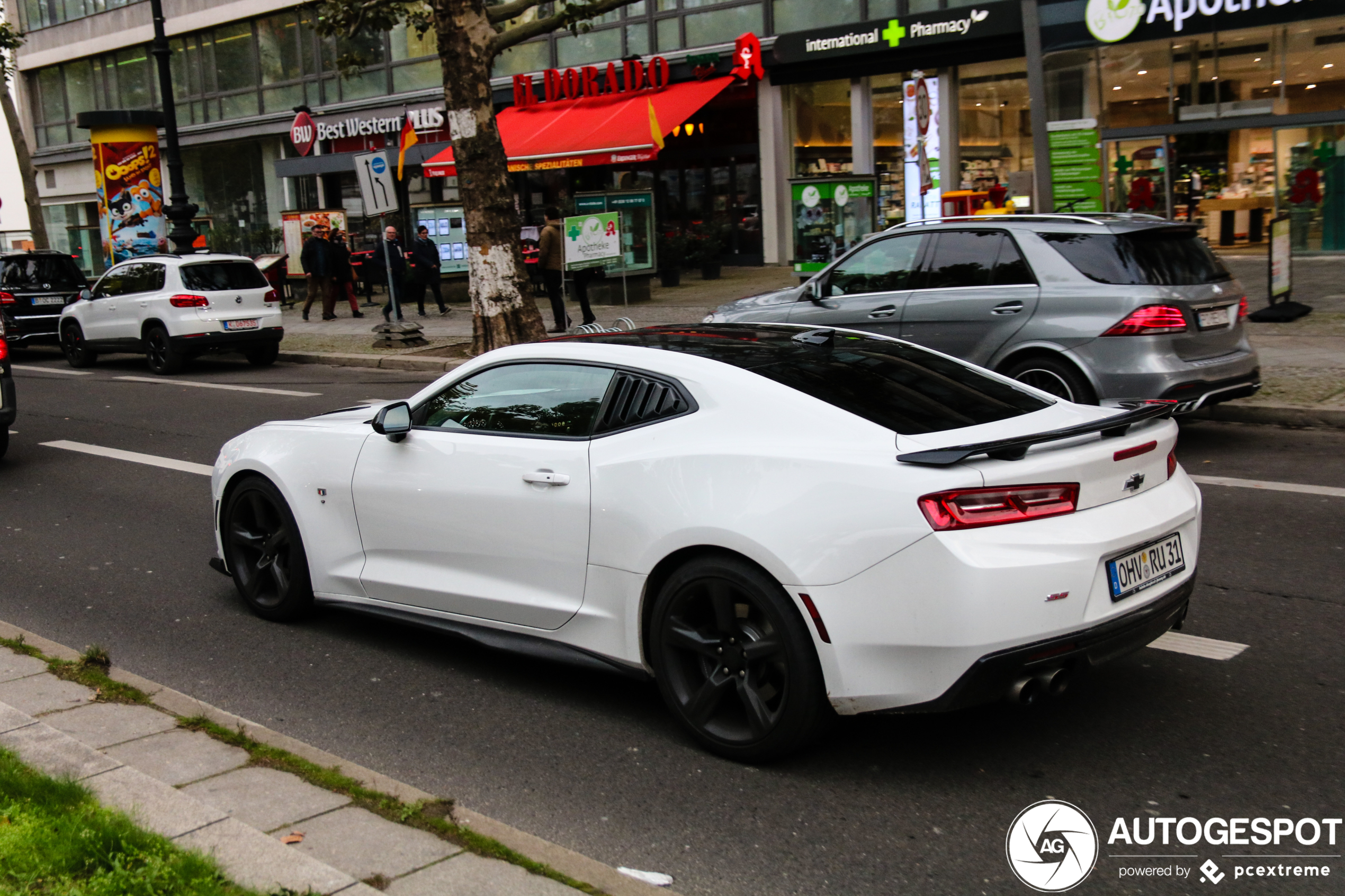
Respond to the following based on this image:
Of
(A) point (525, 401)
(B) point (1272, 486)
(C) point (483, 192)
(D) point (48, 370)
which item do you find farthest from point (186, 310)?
(B) point (1272, 486)

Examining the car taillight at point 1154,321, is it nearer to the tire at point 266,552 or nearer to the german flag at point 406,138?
the tire at point 266,552

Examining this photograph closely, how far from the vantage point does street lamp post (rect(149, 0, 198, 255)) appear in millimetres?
23656

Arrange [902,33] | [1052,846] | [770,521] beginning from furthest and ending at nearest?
[902,33], [770,521], [1052,846]

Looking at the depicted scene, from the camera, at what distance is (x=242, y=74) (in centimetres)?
3744

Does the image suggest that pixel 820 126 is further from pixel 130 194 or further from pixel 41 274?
pixel 130 194

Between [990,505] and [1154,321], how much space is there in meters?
5.59

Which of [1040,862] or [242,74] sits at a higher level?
[242,74]

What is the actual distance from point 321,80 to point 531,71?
819 centimetres

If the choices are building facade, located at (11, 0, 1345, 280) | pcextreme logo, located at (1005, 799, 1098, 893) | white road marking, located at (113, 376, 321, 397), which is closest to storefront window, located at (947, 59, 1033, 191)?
building facade, located at (11, 0, 1345, 280)

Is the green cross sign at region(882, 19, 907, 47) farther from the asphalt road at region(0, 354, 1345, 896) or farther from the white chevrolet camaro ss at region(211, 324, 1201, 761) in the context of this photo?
the white chevrolet camaro ss at region(211, 324, 1201, 761)

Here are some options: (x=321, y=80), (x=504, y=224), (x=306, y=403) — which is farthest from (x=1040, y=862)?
(x=321, y=80)

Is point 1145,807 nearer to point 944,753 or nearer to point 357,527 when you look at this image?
point 944,753

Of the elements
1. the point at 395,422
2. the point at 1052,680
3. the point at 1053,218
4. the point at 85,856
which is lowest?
the point at 85,856

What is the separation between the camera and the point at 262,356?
1905 cm
